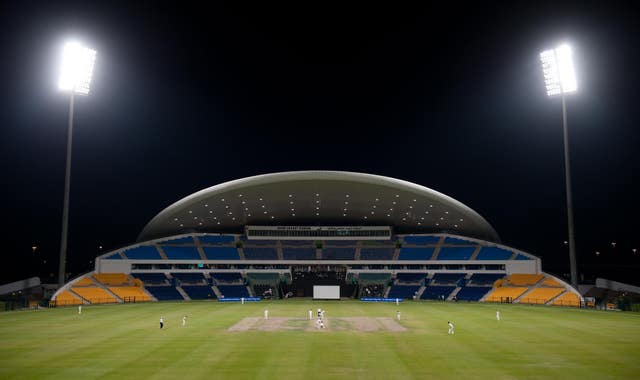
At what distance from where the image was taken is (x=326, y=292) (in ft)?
231

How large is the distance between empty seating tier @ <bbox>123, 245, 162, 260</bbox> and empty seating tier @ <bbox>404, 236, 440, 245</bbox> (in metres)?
43.2

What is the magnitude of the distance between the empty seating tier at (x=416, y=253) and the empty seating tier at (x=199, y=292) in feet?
105

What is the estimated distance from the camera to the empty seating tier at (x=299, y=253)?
85.2 m

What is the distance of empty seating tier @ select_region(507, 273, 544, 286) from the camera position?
71.1 meters

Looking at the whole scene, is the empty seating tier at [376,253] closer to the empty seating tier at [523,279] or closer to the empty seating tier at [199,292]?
the empty seating tier at [523,279]

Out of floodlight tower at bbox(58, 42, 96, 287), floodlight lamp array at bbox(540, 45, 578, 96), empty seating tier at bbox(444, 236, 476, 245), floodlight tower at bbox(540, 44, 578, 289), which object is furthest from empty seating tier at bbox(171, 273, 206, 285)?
floodlight lamp array at bbox(540, 45, 578, 96)

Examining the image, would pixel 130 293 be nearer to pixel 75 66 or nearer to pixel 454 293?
A: pixel 75 66

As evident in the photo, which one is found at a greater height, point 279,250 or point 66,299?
point 279,250

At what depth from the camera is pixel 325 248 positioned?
8850 centimetres

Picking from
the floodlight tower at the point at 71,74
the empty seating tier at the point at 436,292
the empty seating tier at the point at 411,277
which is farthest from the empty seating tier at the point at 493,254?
the floodlight tower at the point at 71,74

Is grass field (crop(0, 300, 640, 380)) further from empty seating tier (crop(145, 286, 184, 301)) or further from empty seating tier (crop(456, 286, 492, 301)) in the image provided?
empty seating tier (crop(456, 286, 492, 301))

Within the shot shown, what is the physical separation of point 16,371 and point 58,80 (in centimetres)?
4284

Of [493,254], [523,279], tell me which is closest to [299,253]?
[493,254]

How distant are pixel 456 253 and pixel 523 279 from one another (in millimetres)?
11929
